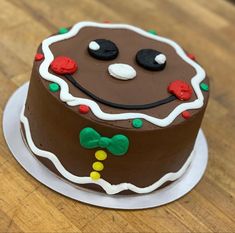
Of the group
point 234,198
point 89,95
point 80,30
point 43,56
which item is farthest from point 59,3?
point 234,198

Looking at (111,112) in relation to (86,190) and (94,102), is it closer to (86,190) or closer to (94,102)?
(94,102)

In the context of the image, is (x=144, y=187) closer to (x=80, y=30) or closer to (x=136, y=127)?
(x=136, y=127)

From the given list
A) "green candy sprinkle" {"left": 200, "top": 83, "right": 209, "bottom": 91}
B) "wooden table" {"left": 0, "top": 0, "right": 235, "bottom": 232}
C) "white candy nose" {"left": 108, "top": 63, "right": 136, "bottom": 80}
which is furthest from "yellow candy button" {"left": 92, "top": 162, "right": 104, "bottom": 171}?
"green candy sprinkle" {"left": 200, "top": 83, "right": 209, "bottom": 91}

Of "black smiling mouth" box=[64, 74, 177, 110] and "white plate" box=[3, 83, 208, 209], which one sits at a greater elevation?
"black smiling mouth" box=[64, 74, 177, 110]

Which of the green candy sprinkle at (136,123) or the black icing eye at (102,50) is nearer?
the green candy sprinkle at (136,123)

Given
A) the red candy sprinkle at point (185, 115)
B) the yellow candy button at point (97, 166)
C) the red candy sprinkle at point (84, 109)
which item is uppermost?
the red candy sprinkle at point (185, 115)

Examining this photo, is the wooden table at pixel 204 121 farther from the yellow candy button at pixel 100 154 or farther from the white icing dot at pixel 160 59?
the white icing dot at pixel 160 59

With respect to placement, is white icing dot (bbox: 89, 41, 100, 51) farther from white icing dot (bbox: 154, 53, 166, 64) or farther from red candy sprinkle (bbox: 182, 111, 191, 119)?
red candy sprinkle (bbox: 182, 111, 191, 119)

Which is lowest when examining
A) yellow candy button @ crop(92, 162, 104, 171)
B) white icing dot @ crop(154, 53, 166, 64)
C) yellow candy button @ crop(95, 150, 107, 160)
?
yellow candy button @ crop(92, 162, 104, 171)

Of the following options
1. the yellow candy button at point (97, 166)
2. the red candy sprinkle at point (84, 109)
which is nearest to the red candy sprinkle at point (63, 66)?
the red candy sprinkle at point (84, 109)
